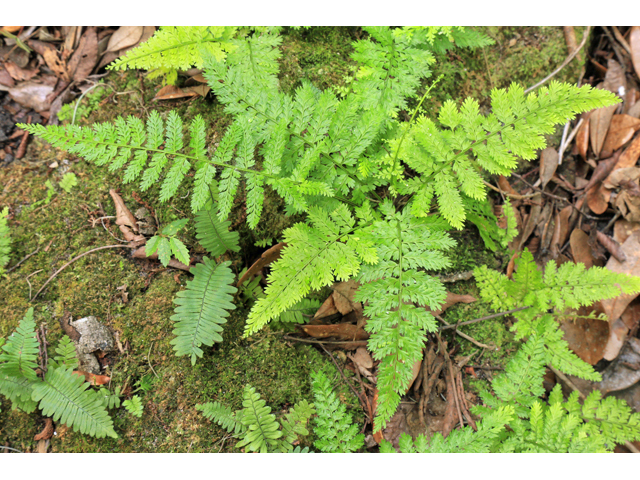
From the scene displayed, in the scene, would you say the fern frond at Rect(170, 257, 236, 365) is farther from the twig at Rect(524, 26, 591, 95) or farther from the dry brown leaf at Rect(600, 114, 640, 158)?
the dry brown leaf at Rect(600, 114, 640, 158)

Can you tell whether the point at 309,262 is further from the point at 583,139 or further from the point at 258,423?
the point at 583,139

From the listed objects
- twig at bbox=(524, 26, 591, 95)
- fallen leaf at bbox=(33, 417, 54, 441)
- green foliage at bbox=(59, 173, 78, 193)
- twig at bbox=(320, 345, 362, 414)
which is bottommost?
fallen leaf at bbox=(33, 417, 54, 441)

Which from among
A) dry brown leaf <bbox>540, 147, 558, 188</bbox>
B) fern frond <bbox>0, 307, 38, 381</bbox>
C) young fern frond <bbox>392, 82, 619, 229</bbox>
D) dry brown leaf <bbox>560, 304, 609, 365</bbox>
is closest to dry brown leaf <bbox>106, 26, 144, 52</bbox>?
fern frond <bbox>0, 307, 38, 381</bbox>

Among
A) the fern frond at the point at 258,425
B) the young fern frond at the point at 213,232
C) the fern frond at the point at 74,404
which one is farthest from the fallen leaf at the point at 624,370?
the fern frond at the point at 74,404

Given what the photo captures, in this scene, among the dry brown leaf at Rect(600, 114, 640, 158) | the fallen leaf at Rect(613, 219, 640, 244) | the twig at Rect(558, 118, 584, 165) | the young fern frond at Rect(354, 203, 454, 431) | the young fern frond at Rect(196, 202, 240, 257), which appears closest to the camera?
the young fern frond at Rect(354, 203, 454, 431)

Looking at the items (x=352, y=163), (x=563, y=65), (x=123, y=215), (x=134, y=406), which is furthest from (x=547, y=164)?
(x=134, y=406)

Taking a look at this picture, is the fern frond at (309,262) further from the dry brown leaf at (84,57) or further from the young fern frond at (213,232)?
the dry brown leaf at (84,57)

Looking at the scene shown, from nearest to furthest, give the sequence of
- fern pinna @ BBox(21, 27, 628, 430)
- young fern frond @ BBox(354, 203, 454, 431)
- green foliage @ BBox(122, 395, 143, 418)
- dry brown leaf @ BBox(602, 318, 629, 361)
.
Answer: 1. young fern frond @ BBox(354, 203, 454, 431)
2. fern pinna @ BBox(21, 27, 628, 430)
3. green foliage @ BBox(122, 395, 143, 418)
4. dry brown leaf @ BBox(602, 318, 629, 361)
